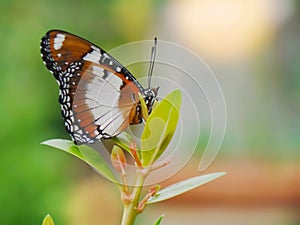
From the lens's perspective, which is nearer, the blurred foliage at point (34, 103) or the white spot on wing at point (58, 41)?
the white spot on wing at point (58, 41)

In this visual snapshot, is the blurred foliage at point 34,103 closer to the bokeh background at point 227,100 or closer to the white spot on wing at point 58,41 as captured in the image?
the bokeh background at point 227,100

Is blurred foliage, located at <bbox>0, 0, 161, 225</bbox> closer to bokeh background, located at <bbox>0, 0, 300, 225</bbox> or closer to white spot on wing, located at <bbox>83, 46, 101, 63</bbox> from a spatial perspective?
bokeh background, located at <bbox>0, 0, 300, 225</bbox>

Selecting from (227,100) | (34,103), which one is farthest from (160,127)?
(227,100)

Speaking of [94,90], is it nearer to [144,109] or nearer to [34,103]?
[144,109]

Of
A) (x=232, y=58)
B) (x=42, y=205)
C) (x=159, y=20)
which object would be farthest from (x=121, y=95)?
(x=232, y=58)

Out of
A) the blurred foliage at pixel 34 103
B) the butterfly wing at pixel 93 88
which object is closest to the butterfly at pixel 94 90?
the butterfly wing at pixel 93 88

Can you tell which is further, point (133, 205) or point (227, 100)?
point (227, 100)

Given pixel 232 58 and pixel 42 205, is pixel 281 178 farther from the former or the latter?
pixel 42 205

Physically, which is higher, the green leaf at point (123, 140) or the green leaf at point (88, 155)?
the green leaf at point (123, 140)
